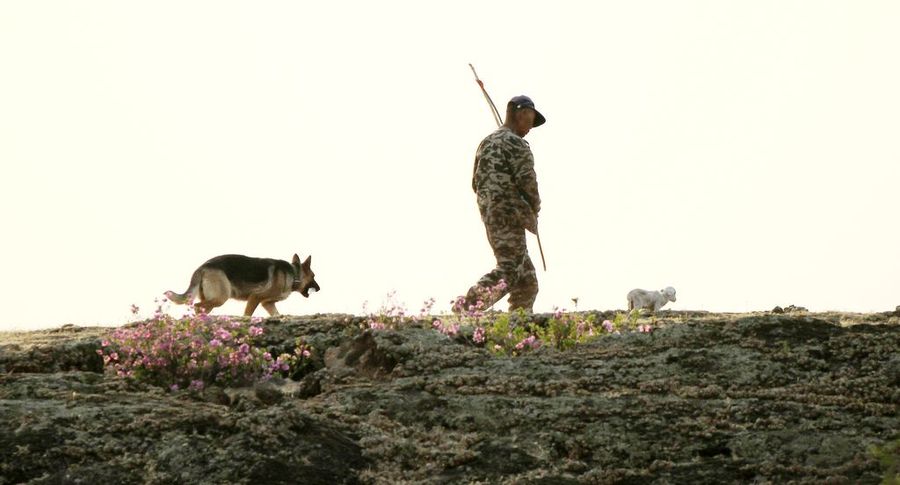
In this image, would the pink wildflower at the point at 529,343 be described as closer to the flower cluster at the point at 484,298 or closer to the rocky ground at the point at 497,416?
the rocky ground at the point at 497,416

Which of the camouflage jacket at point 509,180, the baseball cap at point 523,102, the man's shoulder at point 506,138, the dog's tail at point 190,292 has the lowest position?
the dog's tail at point 190,292

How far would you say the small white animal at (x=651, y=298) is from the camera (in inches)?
770

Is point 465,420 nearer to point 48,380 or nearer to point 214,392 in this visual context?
point 214,392

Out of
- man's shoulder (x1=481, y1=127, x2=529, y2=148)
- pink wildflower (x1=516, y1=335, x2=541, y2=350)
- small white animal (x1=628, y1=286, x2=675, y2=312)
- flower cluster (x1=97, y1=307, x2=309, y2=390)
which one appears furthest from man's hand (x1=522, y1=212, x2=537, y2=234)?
flower cluster (x1=97, y1=307, x2=309, y2=390)

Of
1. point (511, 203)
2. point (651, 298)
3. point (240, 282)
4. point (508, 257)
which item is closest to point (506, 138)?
point (511, 203)

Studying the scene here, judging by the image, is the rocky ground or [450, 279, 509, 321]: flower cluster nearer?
the rocky ground

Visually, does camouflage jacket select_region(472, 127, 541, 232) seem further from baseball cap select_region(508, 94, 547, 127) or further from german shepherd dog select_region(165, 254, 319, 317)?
german shepherd dog select_region(165, 254, 319, 317)

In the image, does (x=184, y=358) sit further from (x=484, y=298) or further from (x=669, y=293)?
(x=669, y=293)

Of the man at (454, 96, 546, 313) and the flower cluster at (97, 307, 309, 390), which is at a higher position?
the man at (454, 96, 546, 313)

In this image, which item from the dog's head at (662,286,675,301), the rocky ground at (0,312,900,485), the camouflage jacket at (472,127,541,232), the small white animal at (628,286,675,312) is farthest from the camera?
the dog's head at (662,286,675,301)

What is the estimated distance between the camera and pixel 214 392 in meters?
8.12

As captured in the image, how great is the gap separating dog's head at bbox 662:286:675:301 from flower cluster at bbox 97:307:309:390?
38.7ft

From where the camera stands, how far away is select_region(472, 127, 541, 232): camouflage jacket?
14461 mm

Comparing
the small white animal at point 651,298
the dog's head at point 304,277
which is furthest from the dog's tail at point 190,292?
the small white animal at point 651,298
